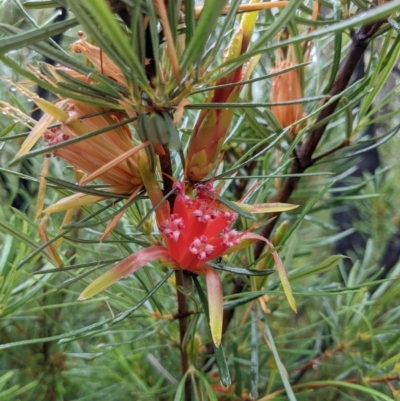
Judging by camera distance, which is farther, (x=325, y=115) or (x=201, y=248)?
(x=325, y=115)

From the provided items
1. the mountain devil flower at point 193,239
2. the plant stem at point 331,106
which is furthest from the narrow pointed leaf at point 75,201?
the plant stem at point 331,106

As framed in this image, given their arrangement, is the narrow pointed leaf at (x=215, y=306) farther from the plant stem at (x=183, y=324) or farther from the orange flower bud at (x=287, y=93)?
the orange flower bud at (x=287, y=93)

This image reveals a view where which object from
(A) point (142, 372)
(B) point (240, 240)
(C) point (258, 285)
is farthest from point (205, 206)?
(A) point (142, 372)

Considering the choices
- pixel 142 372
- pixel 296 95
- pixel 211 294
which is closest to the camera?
pixel 211 294

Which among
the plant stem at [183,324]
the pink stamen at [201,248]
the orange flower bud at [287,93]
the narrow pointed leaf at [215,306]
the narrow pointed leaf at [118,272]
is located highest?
the orange flower bud at [287,93]

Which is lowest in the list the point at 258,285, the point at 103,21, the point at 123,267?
the point at 258,285

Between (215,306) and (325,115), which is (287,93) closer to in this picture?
(325,115)

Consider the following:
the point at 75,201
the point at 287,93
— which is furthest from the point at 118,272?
the point at 287,93

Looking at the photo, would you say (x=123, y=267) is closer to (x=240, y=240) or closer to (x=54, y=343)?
(x=240, y=240)
